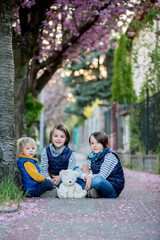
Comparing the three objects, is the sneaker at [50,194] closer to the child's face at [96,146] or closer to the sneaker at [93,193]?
the sneaker at [93,193]

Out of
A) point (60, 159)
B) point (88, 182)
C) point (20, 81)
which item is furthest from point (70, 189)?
point (20, 81)

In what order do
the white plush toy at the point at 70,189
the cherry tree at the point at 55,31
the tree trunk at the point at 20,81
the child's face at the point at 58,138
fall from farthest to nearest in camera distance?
1. the cherry tree at the point at 55,31
2. the tree trunk at the point at 20,81
3. the child's face at the point at 58,138
4. the white plush toy at the point at 70,189

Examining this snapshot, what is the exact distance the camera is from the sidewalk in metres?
3.42

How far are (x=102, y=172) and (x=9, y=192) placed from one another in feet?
4.79

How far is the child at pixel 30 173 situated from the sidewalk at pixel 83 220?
23 cm

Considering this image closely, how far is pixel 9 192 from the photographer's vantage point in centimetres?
482

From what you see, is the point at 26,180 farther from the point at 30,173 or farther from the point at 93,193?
the point at 93,193

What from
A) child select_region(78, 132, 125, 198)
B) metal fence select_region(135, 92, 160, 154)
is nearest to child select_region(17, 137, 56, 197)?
child select_region(78, 132, 125, 198)

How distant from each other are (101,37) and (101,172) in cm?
842

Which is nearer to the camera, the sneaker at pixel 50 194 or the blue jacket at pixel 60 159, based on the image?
the sneaker at pixel 50 194

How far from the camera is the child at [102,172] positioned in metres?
5.51

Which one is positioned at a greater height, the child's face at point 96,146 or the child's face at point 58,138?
the child's face at point 58,138

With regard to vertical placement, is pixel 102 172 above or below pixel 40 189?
above


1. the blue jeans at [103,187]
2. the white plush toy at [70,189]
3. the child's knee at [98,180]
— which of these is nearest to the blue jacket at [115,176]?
the blue jeans at [103,187]
